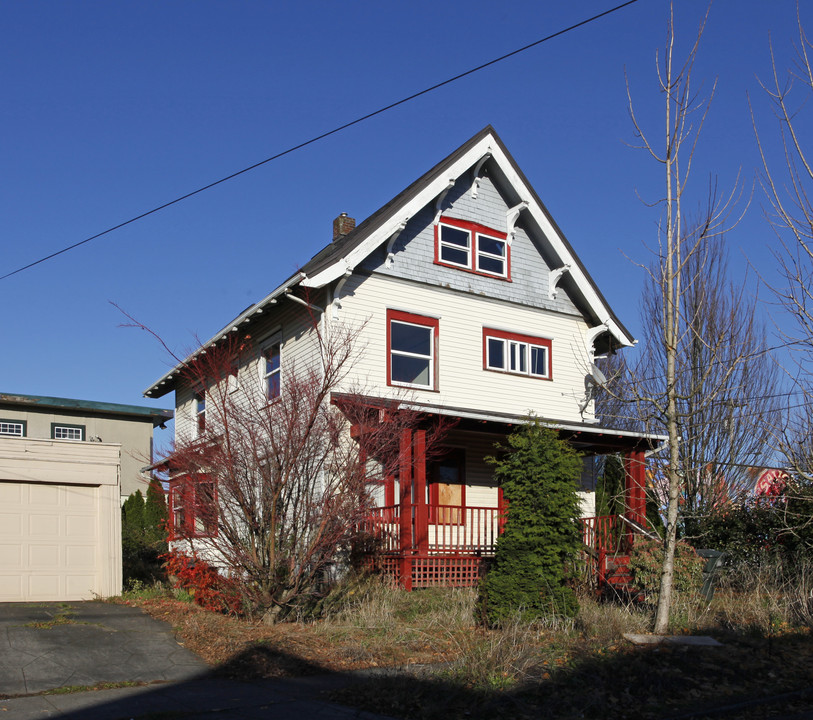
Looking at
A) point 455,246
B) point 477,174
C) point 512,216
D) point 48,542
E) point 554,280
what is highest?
point 477,174

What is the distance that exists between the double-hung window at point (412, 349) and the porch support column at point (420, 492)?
2.39 metres

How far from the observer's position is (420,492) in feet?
49.9

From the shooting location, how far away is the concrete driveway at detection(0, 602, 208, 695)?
922 centimetres

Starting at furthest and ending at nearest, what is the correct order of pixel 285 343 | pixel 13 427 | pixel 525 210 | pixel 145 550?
pixel 13 427 < pixel 145 550 < pixel 525 210 < pixel 285 343

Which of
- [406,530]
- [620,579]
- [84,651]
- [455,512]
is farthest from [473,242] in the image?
[84,651]

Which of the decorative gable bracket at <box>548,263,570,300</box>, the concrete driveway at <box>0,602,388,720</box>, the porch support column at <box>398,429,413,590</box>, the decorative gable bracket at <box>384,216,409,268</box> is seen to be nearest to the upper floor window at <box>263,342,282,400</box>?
the decorative gable bracket at <box>384,216,409,268</box>

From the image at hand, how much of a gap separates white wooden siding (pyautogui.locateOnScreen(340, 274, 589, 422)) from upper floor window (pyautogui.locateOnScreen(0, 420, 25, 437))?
1672cm

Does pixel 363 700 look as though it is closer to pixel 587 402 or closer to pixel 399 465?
pixel 399 465

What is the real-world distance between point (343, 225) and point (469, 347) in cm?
502

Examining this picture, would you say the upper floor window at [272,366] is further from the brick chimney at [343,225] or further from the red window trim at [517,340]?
the red window trim at [517,340]

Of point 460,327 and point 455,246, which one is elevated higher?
point 455,246

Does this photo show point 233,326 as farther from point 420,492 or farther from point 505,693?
point 505,693

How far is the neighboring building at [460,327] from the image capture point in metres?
16.5

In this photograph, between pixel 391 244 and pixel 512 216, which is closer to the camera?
pixel 391 244
